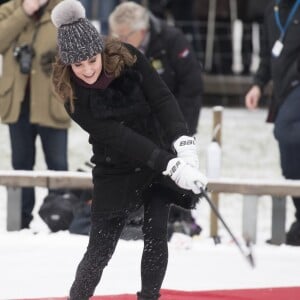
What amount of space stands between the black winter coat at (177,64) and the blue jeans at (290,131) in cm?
55

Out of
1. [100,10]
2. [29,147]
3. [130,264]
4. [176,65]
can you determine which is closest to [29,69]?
[29,147]

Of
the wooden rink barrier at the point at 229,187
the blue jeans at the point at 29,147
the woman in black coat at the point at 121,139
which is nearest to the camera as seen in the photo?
the woman in black coat at the point at 121,139

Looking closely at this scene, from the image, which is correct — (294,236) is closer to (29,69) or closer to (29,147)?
(29,147)

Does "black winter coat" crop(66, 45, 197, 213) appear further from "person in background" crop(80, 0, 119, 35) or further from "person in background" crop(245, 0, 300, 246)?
"person in background" crop(80, 0, 119, 35)

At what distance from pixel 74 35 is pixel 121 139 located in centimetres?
44

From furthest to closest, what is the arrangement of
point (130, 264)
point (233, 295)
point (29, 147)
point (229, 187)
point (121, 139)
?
point (29, 147)
point (229, 187)
point (130, 264)
point (233, 295)
point (121, 139)

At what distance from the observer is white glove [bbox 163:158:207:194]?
3.49m

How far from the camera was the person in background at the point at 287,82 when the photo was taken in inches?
204

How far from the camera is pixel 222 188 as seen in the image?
5.13 metres

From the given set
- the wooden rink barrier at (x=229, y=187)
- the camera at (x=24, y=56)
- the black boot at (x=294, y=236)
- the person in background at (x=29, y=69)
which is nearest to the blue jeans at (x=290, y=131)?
the wooden rink barrier at (x=229, y=187)

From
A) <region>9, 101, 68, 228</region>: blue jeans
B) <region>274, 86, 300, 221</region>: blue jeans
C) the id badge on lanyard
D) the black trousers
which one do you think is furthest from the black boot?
the black trousers

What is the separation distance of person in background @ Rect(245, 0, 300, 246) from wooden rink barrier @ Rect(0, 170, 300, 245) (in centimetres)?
16

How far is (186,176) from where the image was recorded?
3492mm

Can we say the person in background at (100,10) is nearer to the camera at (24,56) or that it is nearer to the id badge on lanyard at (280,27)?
the camera at (24,56)
